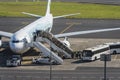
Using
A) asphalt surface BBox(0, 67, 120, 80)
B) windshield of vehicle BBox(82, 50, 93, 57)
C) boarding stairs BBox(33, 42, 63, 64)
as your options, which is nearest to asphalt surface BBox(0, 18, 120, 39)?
windshield of vehicle BBox(82, 50, 93, 57)

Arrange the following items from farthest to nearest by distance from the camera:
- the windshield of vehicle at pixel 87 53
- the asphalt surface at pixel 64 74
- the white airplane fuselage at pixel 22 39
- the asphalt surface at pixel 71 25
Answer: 1. the asphalt surface at pixel 71 25
2. the windshield of vehicle at pixel 87 53
3. the white airplane fuselage at pixel 22 39
4. the asphalt surface at pixel 64 74

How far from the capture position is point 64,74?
9500 cm

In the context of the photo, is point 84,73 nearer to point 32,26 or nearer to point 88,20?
point 32,26

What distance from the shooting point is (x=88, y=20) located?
17525cm

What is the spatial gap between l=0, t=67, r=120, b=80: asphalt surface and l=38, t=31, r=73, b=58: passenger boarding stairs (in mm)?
9180

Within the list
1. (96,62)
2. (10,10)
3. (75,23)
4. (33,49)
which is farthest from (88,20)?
(96,62)

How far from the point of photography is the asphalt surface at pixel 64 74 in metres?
91.0

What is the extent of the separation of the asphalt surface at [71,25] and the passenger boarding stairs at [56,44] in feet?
98.0

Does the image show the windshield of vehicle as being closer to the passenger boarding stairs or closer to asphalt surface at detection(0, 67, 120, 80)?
the passenger boarding stairs

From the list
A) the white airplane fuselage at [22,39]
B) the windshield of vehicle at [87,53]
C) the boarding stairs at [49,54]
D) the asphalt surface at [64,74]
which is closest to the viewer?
the asphalt surface at [64,74]

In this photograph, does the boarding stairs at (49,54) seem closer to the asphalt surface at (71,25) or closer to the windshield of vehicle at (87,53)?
the windshield of vehicle at (87,53)

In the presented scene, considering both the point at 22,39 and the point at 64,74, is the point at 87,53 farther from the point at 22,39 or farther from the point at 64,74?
the point at 22,39

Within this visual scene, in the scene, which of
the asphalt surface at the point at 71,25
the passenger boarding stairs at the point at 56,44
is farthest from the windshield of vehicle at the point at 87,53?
the asphalt surface at the point at 71,25

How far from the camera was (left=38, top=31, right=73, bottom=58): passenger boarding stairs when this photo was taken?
109725 millimetres
